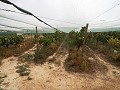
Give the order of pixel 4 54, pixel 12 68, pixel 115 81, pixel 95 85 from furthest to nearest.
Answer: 1. pixel 4 54
2. pixel 12 68
3. pixel 115 81
4. pixel 95 85

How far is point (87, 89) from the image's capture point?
38.2ft

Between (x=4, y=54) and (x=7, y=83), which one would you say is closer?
(x=7, y=83)

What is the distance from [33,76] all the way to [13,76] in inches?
66.0

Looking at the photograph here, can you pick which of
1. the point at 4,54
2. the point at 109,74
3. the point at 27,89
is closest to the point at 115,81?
the point at 109,74

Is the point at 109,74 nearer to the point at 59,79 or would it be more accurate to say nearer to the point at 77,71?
the point at 77,71

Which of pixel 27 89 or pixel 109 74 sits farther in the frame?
pixel 109 74

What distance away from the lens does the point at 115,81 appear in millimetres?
13109

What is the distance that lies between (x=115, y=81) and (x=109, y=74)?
1.48 m

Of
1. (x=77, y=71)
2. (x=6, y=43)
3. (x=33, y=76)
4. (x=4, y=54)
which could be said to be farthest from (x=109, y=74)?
(x=6, y=43)

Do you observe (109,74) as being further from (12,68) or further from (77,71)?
(12,68)

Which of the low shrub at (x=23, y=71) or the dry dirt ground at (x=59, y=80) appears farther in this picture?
the low shrub at (x=23, y=71)

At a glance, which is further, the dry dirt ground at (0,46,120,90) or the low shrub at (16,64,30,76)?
the low shrub at (16,64,30,76)

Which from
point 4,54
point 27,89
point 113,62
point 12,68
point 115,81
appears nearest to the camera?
point 27,89

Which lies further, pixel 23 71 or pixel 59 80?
pixel 23 71
